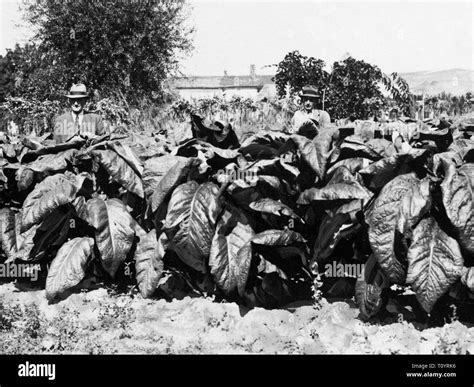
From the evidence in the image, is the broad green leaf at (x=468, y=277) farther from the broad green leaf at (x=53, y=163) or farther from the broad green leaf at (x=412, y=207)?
the broad green leaf at (x=53, y=163)

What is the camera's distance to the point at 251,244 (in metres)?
3.79

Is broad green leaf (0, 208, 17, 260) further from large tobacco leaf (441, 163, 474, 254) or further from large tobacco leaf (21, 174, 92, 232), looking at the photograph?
large tobacco leaf (441, 163, 474, 254)

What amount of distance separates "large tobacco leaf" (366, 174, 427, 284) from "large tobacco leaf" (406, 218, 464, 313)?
3.6 inches

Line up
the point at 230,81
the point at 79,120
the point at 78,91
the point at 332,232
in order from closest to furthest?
the point at 332,232, the point at 79,120, the point at 78,91, the point at 230,81

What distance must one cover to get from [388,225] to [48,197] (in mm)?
2250

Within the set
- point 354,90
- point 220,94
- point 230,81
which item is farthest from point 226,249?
point 230,81

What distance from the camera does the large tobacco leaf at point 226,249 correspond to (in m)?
3.81

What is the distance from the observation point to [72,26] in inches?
915

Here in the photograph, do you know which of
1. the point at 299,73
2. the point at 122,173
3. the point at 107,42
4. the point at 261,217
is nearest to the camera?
the point at 261,217

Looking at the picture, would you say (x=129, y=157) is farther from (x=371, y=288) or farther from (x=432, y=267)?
(x=432, y=267)

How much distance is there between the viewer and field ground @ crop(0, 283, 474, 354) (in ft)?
11.7

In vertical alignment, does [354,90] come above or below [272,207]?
above
